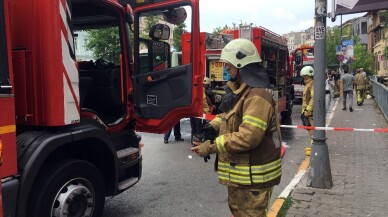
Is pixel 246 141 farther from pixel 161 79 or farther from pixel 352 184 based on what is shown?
pixel 352 184

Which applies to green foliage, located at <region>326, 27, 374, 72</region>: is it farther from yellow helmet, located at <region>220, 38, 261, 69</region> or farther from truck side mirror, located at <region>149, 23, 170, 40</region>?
yellow helmet, located at <region>220, 38, 261, 69</region>

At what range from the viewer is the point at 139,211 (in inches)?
195

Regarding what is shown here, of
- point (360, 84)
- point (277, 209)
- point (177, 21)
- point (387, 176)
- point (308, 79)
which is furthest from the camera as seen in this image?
point (360, 84)

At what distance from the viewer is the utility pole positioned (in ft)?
17.9

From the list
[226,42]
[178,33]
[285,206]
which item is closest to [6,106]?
[285,206]

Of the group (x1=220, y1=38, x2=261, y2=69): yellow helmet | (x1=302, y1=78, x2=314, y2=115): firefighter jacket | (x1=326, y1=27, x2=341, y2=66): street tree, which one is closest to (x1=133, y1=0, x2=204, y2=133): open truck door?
(x1=220, y1=38, x2=261, y2=69): yellow helmet

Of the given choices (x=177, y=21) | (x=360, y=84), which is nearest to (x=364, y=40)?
(x=360, y=84)

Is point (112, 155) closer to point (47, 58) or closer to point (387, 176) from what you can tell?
point (47, 58)

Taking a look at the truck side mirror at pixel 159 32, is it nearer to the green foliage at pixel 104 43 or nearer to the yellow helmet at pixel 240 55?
the green foliage at pixel 104 43

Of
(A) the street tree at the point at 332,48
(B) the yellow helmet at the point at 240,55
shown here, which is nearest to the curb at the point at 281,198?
(B) the yellow helmet at the point at 240,55

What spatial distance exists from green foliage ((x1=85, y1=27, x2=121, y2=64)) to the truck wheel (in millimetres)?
1617

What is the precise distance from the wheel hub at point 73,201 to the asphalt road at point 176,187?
104 centimetres

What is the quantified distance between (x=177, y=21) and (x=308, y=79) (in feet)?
14.4

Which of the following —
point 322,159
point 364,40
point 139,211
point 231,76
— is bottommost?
point 139,211
